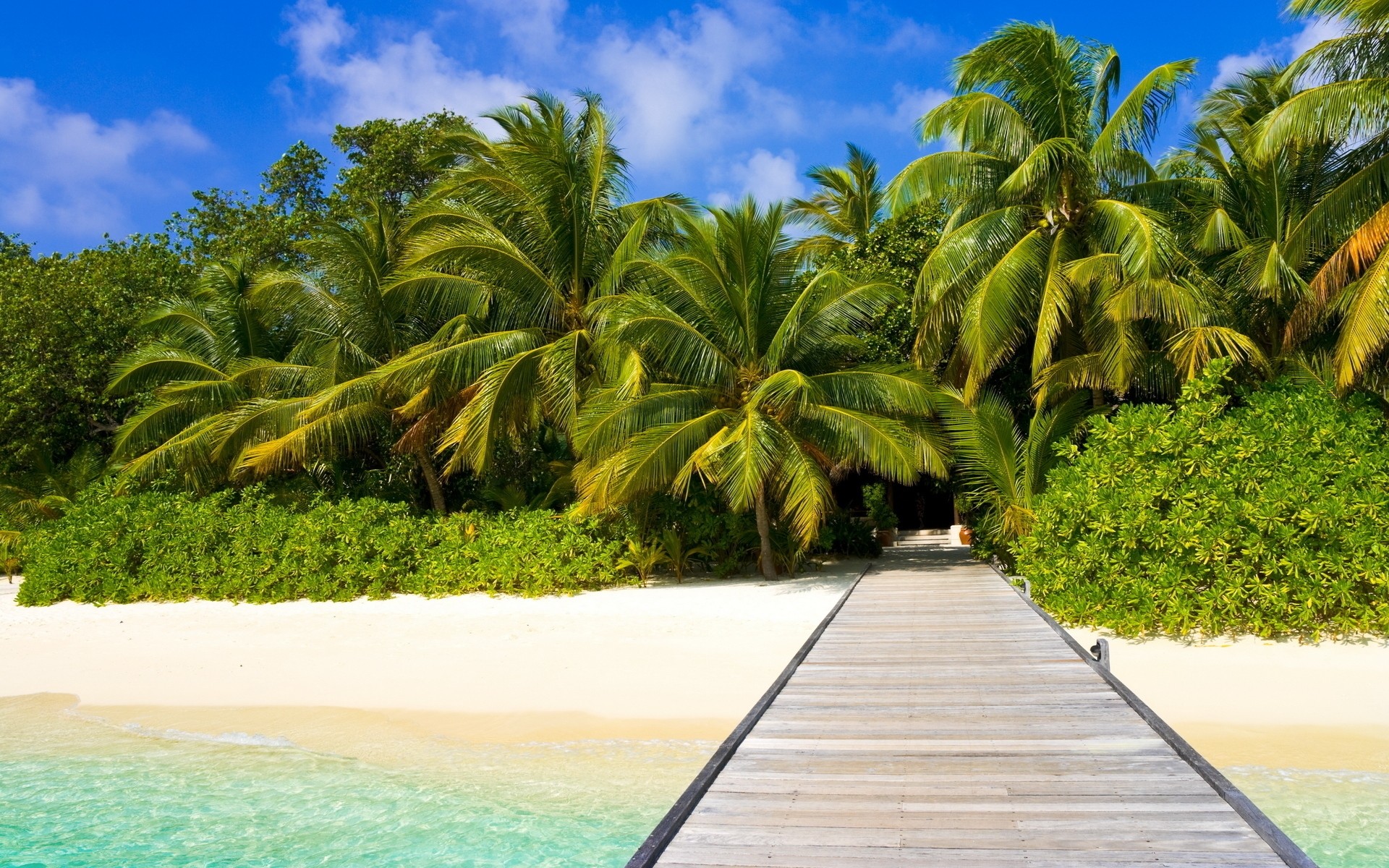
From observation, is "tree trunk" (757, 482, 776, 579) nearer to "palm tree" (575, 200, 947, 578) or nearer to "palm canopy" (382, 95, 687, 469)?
"palm tree" (575, 200, 947, 578)

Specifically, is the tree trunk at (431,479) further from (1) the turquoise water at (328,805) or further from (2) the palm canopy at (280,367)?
(1) the turquoise water at (328,805)

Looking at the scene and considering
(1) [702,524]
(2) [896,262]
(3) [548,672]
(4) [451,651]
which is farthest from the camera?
(2) [896,262]

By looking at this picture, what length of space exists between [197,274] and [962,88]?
17.9 metres

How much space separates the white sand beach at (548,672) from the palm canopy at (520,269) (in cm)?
314

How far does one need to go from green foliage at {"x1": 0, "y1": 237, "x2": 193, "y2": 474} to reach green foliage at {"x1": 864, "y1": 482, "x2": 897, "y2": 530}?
15.1 m

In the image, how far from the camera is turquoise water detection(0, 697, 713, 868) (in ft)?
18.3

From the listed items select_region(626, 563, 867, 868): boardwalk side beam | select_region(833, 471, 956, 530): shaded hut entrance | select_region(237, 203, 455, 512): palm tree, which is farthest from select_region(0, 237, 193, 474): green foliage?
select_region(833, 471, 956, 530): shaded hut entrance

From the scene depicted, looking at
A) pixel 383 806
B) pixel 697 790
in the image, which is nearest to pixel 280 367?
pixel 383 806

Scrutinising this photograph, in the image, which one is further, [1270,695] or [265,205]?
[265,205]

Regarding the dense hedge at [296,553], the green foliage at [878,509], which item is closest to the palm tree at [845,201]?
the green foliage at [878,509]

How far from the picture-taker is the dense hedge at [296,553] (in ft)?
44.8

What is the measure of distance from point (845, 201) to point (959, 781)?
71.3 ft

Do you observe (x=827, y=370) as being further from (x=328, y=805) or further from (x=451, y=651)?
(x=328, y=805)

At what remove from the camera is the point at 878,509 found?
790 inches
